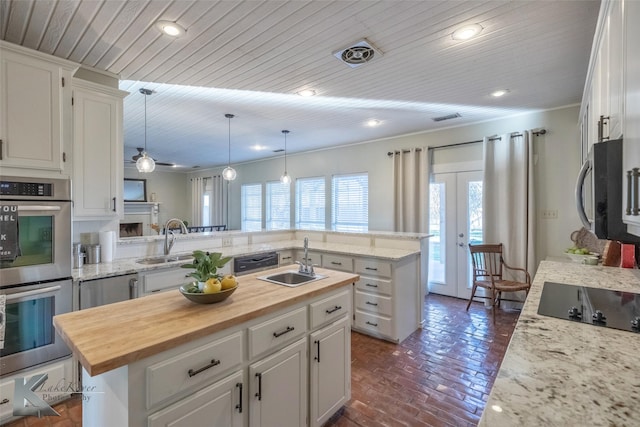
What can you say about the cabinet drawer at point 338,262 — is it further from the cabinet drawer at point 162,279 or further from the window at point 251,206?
the window at point 251,206

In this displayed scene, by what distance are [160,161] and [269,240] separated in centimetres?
510

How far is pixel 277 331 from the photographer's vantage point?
1.57 m

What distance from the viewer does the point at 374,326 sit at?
3.26 metres

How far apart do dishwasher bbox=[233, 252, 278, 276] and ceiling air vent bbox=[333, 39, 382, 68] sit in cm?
234

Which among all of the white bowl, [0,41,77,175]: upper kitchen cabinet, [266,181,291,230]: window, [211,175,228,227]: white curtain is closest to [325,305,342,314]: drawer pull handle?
[0,41,77,175]: upper kitchen cabinet

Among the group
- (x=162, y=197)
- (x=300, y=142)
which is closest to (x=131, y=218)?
(x=162, y=197)

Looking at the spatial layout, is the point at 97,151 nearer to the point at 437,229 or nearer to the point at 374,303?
the point at 374,303

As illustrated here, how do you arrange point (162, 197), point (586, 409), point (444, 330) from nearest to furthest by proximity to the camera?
point (586, 409) → point (444, 330) → point (162, 197)

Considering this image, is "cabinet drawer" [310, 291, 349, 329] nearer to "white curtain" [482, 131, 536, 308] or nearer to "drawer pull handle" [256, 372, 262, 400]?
"drawer pull handle" [256, 372, 262, 400]

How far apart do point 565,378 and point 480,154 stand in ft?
14.0

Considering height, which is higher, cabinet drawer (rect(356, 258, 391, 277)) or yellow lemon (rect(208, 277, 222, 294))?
yellow lemon (rect(208, 277, 222, 294))

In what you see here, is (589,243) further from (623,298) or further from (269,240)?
(269,240)

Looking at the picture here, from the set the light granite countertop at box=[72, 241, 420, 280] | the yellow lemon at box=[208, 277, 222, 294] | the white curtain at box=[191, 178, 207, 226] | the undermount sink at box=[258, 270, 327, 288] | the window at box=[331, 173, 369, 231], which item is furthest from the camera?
the white curtain at box=[191, 178, 207, 226]

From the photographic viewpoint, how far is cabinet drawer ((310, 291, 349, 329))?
180 cm
